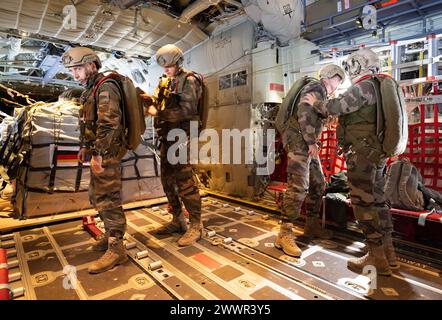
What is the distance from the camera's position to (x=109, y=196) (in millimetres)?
2426

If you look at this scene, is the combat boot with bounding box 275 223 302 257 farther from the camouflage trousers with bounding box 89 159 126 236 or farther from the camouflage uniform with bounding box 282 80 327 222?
the camouflage trousers with bounding box 89 159 126 236

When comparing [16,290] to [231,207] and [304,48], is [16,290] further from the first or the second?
[304,48]

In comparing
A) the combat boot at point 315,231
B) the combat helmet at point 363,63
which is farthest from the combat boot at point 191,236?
the combat helmet at point 363,63

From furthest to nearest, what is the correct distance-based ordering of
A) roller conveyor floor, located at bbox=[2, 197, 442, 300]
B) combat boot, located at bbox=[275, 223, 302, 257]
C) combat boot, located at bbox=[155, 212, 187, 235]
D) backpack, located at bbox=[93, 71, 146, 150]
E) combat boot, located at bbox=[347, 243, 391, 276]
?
combat boot, located at bbox=[155, 212, 187, 235]
combat boot, located at bbox=[275, 223, 302, 257]
backpack, located at bbox=[93, 71, 146, 150]
combat boot, located at bbox=[347, 243, 391, 276]
roller conveyor floor, located at bbox=[2, 197, 442, 300]

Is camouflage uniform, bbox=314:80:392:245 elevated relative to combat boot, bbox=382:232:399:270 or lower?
elevated

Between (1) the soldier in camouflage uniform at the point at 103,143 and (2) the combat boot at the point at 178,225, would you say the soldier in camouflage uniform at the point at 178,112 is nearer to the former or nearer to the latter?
(2) the combat boot at the point at 178,225

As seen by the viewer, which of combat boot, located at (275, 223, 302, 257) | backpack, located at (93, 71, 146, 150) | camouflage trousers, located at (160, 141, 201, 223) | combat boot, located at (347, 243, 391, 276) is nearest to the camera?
combat boot, located at (347, 243, 391, 276)

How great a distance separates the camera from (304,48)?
4816 millimetres

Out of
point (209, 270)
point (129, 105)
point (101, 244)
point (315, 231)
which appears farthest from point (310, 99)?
point (101, 244)

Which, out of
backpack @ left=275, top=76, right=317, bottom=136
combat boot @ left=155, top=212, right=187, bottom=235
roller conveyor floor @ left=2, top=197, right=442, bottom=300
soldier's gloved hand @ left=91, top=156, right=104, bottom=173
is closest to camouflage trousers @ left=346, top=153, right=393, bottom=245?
roller conveyor floor @ left=2, top=197, right=442, bottom=300

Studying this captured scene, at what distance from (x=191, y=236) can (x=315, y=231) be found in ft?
4.73

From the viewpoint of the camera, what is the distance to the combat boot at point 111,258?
232 centimetres

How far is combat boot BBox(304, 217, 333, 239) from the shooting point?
10.2 ft

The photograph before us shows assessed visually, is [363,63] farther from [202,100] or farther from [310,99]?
[202,100]
